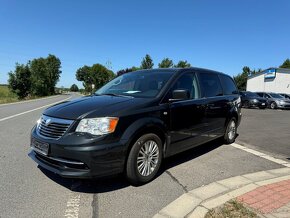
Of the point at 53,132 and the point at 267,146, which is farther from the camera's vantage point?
the point at 267,146

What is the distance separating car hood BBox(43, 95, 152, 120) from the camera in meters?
3.84

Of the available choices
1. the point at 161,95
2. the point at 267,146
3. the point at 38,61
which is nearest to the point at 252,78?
the point at 267,146

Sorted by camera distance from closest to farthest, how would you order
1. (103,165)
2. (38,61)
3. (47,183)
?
(103,165) → (47,183) → (38,61)

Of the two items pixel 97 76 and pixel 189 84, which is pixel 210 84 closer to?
pixel 189 84

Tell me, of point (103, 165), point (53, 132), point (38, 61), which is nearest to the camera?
point (103, 165)

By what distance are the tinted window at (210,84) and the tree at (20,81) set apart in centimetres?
5490

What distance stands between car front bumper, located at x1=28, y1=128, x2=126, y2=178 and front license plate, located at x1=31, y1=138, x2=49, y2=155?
0.11 m

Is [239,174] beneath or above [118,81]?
beneath

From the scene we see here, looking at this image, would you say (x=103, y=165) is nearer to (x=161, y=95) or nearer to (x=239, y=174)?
(x=161, y=95)

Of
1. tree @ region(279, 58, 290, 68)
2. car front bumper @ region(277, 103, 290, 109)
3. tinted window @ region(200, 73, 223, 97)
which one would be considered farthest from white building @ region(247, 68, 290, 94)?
tree @ region(279, 58, 290, 68)

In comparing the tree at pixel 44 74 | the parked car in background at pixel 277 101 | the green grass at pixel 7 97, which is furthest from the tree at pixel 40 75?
the parked car in background at pixel 277 101

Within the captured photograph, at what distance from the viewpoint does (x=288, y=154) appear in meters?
6.41

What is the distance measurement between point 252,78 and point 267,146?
45011 millimetres

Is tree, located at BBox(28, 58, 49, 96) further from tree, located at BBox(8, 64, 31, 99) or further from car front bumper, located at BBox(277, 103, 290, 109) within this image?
car front bumper, located at BBox(277, 103, 290, 109)
